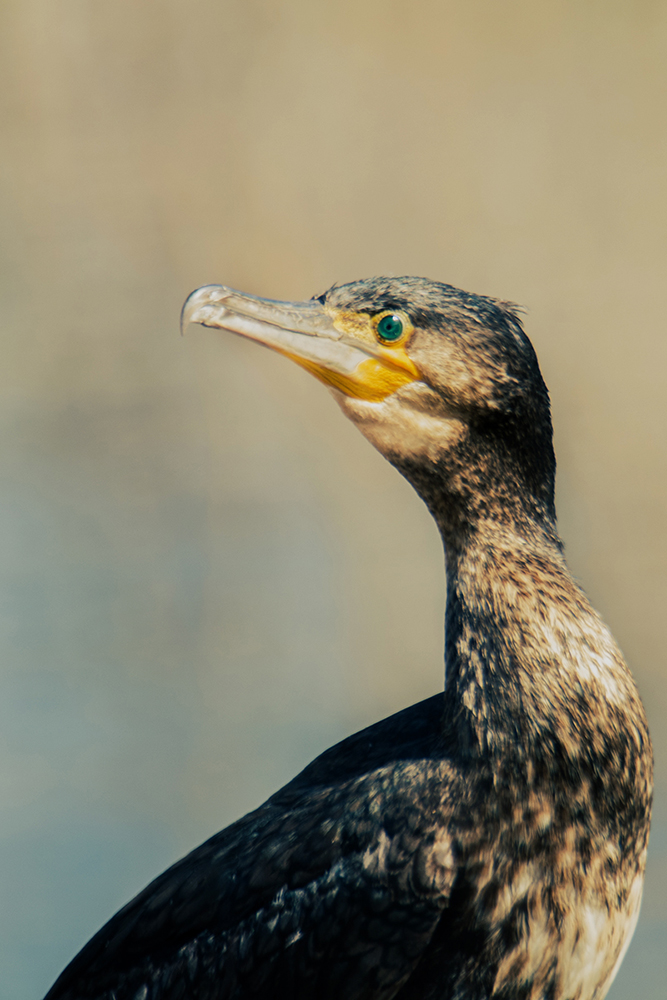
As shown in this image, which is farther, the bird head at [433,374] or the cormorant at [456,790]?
the bird head at [433,374]

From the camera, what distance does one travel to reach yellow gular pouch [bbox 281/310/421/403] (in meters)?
2.05

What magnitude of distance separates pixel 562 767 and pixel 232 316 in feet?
3.53

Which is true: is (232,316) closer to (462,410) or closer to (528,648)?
(462,410)

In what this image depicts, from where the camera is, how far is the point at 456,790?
1865 millimetres

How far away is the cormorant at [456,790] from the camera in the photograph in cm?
184

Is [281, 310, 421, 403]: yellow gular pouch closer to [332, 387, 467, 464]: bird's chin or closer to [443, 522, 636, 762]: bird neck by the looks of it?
[332, 387, 467, 464]: bird's chin

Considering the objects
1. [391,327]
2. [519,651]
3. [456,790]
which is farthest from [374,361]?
[456,790]

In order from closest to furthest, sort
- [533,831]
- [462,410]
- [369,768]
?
[533,831], [462,410], [369,768]

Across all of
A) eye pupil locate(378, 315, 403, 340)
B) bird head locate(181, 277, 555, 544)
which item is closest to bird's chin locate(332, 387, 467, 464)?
bird head locate(181, 277, 555, 544)

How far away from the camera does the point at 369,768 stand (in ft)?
7.04

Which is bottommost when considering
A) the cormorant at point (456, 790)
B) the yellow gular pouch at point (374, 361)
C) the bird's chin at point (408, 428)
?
the cormorant at point (456, 790)

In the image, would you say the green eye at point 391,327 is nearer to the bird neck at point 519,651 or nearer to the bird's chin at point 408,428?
the bird's chin at point 408,428

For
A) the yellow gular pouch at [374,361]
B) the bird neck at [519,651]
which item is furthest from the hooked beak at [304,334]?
the bird neck at [519,651]

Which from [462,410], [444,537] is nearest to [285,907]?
[444,537]
